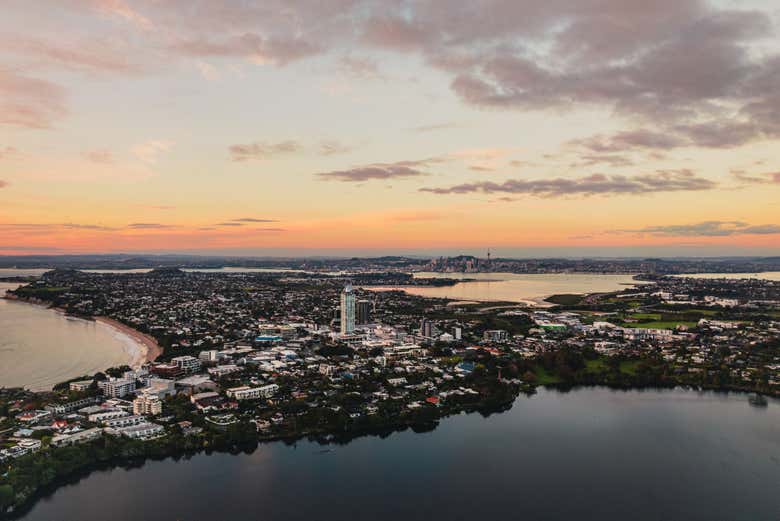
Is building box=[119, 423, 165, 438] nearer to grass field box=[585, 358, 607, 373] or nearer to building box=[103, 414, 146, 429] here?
building box=[103, 414, 146, 429]

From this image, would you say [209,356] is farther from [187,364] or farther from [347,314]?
[347,314]

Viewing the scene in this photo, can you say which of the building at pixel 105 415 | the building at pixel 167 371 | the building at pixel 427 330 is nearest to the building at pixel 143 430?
the building at pixel 105 415

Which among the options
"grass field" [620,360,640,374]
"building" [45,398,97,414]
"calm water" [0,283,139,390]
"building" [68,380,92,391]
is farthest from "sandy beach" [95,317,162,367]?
"grass field" [620,360,640,374]

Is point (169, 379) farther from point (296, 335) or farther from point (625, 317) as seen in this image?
point (625, 317)

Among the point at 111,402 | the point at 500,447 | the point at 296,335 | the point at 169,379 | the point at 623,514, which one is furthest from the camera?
the point at 296,335

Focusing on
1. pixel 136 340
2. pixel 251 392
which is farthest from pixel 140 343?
pixel 251 392

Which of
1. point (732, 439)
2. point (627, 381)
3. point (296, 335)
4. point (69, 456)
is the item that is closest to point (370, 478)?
point (69, 456)
